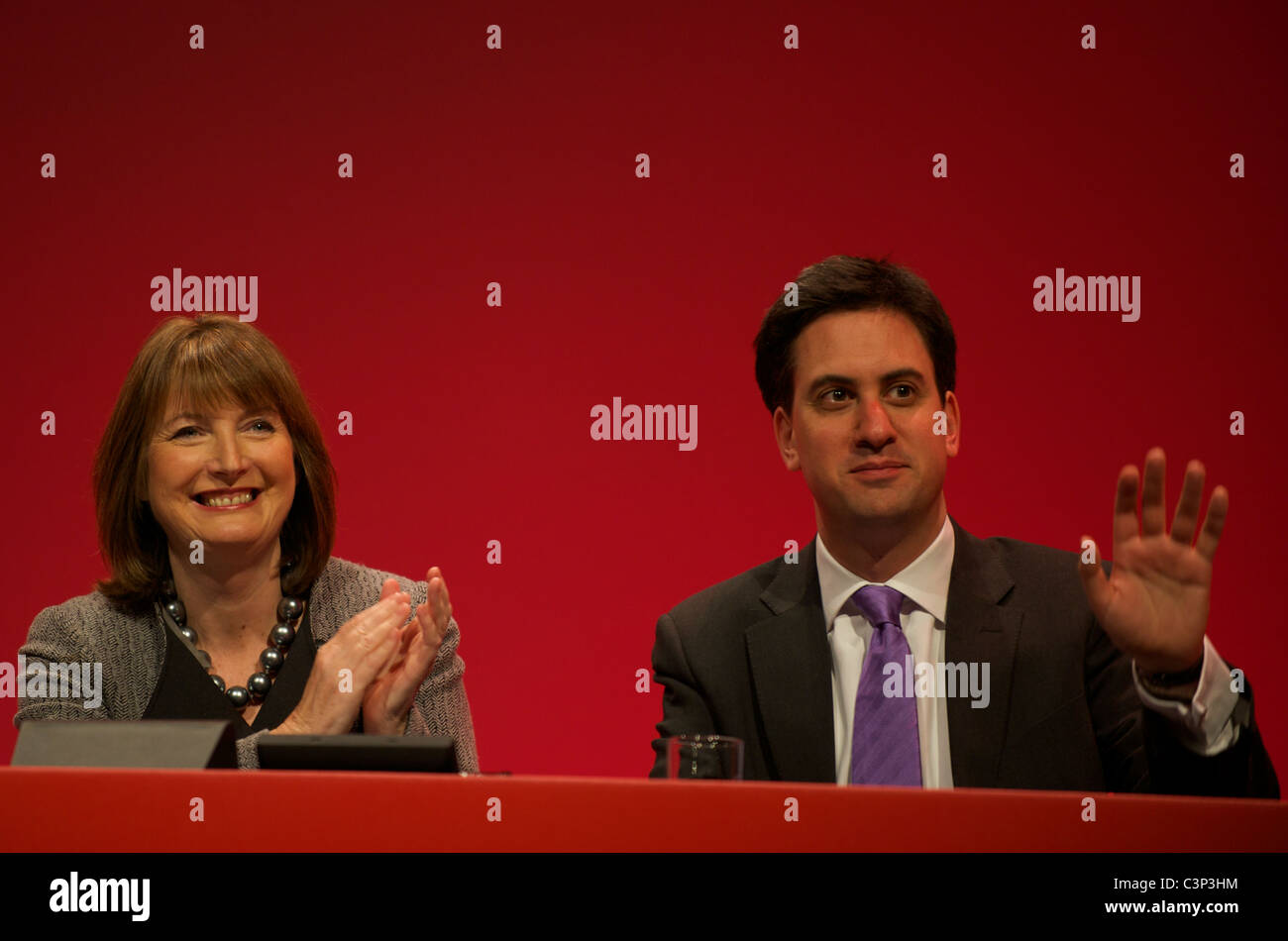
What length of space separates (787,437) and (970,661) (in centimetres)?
48

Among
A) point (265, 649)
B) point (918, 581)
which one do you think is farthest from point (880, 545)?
point (265, 649)

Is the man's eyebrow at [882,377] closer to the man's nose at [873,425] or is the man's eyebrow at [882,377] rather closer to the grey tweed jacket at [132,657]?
the man's nose at [873,425]

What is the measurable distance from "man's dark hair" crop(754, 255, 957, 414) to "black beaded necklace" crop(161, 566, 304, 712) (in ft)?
3.03

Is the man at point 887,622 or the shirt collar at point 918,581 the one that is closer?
the man at point 887,622

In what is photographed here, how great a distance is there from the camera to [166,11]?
2.98 metres

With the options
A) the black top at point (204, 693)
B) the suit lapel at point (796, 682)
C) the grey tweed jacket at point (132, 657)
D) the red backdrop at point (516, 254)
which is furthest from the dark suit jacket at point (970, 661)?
the red backdrop at point (516, 254)

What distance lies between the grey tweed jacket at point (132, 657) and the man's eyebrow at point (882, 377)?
732 mm

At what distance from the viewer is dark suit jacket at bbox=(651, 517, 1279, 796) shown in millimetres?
1844

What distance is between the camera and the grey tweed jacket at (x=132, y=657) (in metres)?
2.02

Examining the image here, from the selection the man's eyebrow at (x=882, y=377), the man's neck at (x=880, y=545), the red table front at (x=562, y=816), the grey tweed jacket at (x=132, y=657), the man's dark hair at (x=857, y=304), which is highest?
the man's dark hair at (x=857, y=304)

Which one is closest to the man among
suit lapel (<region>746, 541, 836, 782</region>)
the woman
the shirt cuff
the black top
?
suit lapel (<region>746, 541, 836, 782</region>)

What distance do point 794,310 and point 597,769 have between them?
4.43 ft
